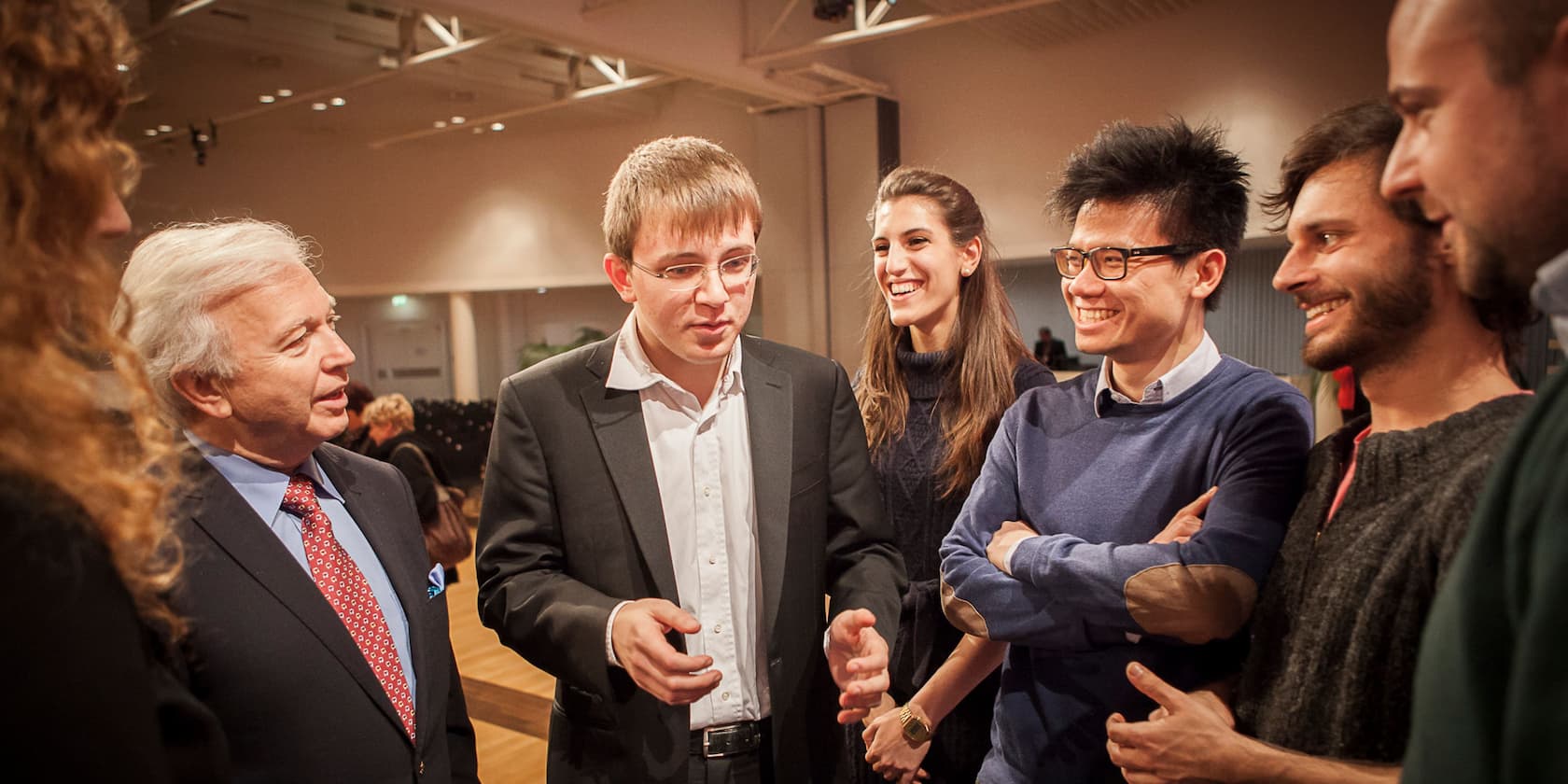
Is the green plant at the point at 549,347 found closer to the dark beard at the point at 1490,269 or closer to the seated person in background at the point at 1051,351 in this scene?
the seated person in background at the point at 1051,351

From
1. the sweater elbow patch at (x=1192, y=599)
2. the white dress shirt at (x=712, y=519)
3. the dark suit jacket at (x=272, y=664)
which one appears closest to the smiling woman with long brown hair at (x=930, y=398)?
the white dress shirt at (x=712, y=519)

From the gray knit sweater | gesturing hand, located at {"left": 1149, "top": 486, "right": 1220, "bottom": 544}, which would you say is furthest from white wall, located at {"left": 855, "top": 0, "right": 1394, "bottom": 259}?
the gray knit sweater

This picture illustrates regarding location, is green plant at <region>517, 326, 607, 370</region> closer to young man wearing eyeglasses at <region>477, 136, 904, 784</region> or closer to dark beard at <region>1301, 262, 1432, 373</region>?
young man wearing eyeglasses at <region>477, 136, 904, 784</region>

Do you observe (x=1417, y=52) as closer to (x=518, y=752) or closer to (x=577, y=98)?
(x=518, y=752)

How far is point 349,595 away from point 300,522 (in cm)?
16

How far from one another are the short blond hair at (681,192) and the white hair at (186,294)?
2.06 ft

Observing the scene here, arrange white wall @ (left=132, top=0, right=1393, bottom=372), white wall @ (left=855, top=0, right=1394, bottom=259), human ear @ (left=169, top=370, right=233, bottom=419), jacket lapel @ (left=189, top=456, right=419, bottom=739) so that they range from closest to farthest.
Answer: jacket lapel @ (left=189, top=456, right=419, bottom=739) < human ear @ (left=169, top=370, right=233, bottom=419) < white wall @ (left=855, top=0, right=1394, bottom=259) < white wall @ (left=132, top=0, right=1393, bottom=372)

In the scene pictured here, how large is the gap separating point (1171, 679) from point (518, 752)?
3.61 m

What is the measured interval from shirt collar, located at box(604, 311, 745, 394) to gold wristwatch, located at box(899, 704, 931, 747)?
2.73 feet

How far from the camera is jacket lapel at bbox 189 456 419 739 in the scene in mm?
1385

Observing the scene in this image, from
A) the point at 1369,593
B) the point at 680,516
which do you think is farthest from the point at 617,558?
the point at 1369,593

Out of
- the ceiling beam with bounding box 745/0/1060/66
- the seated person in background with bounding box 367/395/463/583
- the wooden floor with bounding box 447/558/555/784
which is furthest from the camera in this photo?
the ceiling beam with bounding box 745/0/1060/66

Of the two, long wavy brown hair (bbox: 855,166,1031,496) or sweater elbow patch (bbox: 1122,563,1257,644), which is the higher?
long wavy brown hair (bbox: 855,166,1031,496)

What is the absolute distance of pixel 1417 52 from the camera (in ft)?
2.84
